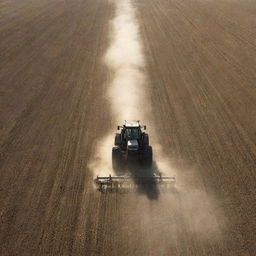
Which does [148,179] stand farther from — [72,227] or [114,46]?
[114,46]

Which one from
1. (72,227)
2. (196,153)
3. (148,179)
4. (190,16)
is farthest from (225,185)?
(190,16)

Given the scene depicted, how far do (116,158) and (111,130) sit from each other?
154 inches

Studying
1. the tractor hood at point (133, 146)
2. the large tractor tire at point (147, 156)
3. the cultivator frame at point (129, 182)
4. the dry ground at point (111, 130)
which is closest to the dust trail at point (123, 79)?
the dry ground at point (111, 130)

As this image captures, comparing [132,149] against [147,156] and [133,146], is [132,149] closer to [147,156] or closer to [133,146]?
[133,146]

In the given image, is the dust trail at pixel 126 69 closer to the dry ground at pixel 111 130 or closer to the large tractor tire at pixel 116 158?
the dry ground at pixel 111 130

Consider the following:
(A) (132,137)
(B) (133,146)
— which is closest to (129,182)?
(B) (133,146)

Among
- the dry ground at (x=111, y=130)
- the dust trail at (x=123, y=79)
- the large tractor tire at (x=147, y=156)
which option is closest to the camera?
the dry ground at (x=111, y=130)

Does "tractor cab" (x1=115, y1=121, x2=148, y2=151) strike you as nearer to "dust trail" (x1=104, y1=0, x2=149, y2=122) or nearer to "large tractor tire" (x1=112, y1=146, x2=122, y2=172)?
"large tractor tire" (x1=112, y1=146, x2=122, y2=172)

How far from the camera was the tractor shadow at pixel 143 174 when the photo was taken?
14.4 meters

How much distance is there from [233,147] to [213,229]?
6.43 meters

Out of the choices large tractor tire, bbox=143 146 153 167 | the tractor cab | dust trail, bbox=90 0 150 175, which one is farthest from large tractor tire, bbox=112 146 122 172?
large tractor tire, bbox=143 146 153 167

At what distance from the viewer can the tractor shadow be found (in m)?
14.4

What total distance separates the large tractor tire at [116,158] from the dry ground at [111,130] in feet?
5.10

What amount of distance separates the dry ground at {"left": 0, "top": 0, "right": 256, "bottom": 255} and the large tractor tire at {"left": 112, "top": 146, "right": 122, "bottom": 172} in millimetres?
1556
